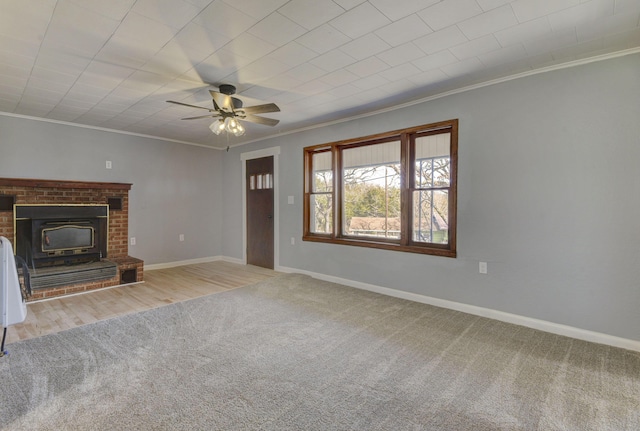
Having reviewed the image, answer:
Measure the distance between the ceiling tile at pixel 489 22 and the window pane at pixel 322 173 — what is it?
2.72 meters

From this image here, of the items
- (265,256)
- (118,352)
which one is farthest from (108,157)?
(118,352)

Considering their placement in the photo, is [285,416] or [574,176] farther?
[574,176]

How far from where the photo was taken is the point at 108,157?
4.91m

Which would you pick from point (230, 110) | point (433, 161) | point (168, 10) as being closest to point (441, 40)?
point (433, 161)

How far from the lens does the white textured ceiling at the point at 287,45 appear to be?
1.94 meters

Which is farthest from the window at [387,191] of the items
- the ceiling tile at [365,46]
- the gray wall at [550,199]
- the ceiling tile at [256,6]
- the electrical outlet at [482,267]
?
the ceiling tile at [256,6]

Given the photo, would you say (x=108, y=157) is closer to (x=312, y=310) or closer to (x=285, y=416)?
(x=312, y=310)

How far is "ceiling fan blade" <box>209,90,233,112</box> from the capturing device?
2.83m

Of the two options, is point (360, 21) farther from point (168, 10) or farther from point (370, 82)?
point (168, 10)

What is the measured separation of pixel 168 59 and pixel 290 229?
3098 millimetres

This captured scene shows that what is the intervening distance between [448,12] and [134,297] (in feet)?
14.2

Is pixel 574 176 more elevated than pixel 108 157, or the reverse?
pixel 108 157

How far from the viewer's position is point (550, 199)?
9.15 feet

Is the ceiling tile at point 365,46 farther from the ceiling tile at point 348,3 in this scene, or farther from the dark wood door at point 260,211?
the dark wood door at point 260,211
